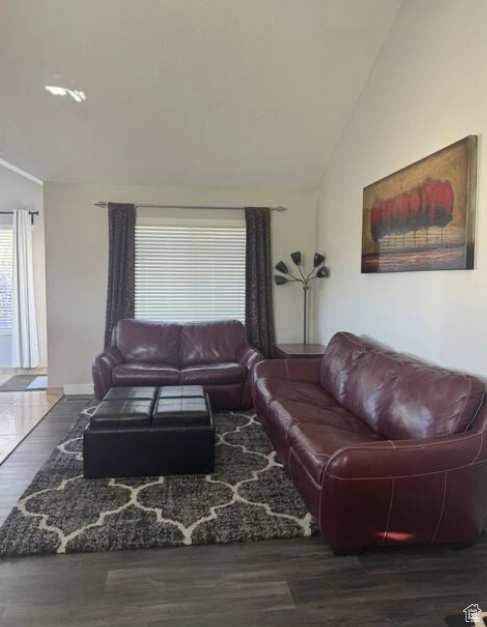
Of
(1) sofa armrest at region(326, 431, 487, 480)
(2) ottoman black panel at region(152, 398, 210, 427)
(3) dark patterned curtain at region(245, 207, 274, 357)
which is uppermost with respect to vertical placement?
(3) dark patterned curtain at region(245, 207, 274, 357)

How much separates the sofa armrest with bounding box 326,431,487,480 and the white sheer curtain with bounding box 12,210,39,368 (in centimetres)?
551

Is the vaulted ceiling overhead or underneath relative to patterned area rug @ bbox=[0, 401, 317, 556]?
overhead

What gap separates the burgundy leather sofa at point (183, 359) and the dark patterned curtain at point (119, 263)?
27 cm

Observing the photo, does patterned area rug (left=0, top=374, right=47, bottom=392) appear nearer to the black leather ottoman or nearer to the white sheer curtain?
the white sheer curtain

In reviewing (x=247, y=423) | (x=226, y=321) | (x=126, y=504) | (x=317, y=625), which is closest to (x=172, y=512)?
(x=126, y=504)

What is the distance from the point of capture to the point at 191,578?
1.99 m

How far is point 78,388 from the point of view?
5.07 meters

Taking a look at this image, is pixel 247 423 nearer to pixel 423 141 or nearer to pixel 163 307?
pixel 163 307

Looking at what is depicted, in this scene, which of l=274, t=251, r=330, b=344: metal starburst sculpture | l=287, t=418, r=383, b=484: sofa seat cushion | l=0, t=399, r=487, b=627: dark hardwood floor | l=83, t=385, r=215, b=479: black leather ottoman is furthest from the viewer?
l=274, t=251, r=330, b=344: metal starburst sculpture

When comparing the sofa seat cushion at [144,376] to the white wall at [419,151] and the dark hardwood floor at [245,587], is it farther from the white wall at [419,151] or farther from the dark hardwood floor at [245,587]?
the dark hardwood floor at [245,587]

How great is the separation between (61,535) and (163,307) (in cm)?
318

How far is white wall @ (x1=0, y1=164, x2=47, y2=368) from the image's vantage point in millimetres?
6152

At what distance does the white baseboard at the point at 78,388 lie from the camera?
16.6 ft

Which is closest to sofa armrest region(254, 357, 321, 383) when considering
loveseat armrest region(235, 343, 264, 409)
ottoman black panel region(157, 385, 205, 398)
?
loveseat armrest region(235, 343, 264, 409)
